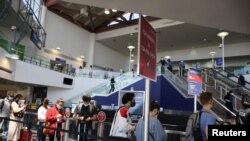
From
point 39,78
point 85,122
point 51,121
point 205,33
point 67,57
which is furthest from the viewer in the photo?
point 67,57

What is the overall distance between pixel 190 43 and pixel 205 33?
11.4 ft

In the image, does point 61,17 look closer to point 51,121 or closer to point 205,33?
point 205,33

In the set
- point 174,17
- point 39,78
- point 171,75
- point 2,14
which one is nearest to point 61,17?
point 39,78

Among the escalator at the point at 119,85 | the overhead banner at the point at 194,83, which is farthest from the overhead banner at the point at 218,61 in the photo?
the overhead banner at the point at 194,83

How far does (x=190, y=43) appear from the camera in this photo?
87.9 feet

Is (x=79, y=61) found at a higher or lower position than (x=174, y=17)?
higher

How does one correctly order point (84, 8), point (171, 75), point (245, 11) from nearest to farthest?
point (245, 11)
point (171, 75)
point (84, 8)

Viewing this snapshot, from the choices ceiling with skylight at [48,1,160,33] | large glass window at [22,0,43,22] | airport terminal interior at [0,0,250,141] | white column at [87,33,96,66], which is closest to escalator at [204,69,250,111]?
airport terminal interior at [0,0,250,141]

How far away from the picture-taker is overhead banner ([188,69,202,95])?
23.6 ft

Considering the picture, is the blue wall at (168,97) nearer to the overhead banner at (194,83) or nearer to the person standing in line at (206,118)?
the overhead banner at (194,83)

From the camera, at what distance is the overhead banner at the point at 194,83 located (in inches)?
283

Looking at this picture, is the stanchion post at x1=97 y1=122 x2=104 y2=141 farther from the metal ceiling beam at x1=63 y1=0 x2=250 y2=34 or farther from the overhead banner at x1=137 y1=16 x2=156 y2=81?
the overhead banner at x1=137 y1=16 x2=156 y2=81

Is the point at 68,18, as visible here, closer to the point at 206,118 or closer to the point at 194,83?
the point at 194,83

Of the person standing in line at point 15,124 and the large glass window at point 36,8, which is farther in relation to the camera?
the large glass window at point 36,8
